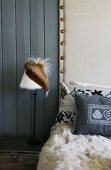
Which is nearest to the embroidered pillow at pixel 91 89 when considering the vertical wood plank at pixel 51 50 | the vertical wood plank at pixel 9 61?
the vertical wood plank at pixel 51 50

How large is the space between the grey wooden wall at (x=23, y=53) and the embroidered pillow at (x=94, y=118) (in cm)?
56

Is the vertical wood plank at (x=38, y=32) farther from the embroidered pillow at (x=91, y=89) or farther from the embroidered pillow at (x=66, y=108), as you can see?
the embroidered pillow at (x=91, y=89)

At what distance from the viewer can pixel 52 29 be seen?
272cm

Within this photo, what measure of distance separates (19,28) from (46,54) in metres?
0.36

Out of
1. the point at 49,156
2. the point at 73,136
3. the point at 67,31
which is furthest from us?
the point at 67,31

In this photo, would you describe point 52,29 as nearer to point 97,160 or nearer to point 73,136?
point 73,136

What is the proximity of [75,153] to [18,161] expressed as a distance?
762 millimetres

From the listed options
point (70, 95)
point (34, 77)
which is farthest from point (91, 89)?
point (34, 77)

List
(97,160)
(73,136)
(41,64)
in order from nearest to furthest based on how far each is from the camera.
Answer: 1. (97,160)
2. (73,136)
3. (41,64)

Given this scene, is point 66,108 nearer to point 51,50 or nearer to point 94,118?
point 94,118

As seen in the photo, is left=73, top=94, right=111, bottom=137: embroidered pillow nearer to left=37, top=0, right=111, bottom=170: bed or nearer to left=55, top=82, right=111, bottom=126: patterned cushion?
Answer: left=37, top=0, right=111, bottom=170: bed

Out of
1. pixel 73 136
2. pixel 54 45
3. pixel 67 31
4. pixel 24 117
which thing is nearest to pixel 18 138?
pixel 24 117

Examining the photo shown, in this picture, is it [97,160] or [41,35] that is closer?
[97,160]

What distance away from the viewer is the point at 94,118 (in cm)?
224
